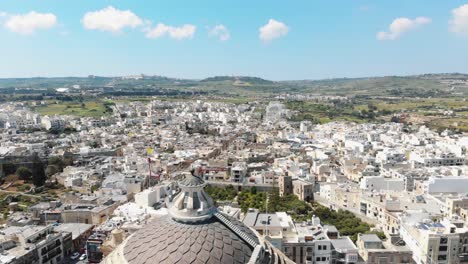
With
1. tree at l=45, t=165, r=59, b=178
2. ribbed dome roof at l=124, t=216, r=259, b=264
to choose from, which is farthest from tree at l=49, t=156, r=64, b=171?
ribbed dome roof at l=124, t=216, r=259, b=264

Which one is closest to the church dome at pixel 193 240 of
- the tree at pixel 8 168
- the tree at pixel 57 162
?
the tree at pixel 57 162

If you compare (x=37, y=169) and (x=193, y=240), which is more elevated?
(x=193, y=240)

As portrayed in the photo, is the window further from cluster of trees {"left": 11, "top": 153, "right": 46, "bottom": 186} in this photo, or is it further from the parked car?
cluster of trees {"left": 11, "top": 153, "right": 46, "bottom": 186}

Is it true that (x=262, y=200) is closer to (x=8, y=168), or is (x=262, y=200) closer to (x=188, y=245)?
(x=188, y=245)

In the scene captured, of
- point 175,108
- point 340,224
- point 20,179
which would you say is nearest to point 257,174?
point 340,224

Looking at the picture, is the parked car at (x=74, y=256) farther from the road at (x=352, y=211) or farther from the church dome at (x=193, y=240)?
the road at (x=352, y=211)

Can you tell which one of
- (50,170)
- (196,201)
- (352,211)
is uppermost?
(196,201)

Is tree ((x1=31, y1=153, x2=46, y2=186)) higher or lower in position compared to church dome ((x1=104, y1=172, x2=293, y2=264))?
lower

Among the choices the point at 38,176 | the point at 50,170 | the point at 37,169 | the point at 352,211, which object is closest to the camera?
the point at 352,211

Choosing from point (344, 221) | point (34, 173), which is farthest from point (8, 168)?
point (344, 221)

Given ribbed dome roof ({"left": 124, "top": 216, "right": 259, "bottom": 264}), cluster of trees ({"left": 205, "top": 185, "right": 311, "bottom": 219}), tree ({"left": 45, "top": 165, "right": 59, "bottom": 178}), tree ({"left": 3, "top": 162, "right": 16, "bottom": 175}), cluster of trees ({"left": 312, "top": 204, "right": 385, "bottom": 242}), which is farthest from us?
tree ({"left": 3, "top": 162, "right": 16, "bottom": 175})

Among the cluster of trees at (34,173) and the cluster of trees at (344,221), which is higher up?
the cluster of trees at (34,173)

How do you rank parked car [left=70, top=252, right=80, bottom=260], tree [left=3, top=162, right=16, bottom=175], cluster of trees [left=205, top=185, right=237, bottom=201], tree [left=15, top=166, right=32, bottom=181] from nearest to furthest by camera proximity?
parked car [left=70, top=252, right=80, bottom=260], cluster of trees [left=205, top=185, right=237, bottom=201], tree [left=15, top=166, right=32, bottom=181], tree [left=3, top=162, right=16, bottom=175]
